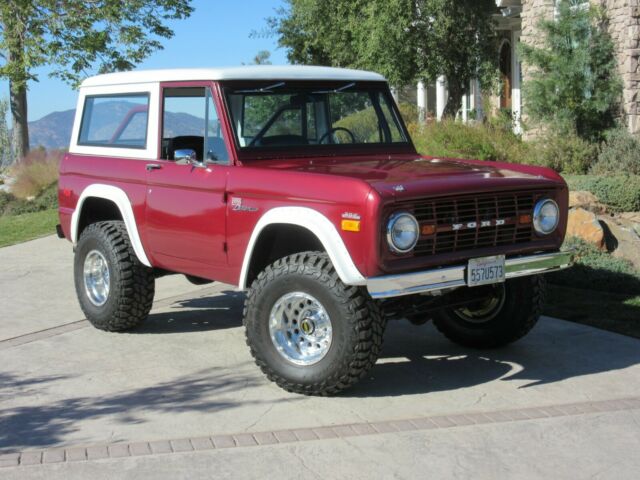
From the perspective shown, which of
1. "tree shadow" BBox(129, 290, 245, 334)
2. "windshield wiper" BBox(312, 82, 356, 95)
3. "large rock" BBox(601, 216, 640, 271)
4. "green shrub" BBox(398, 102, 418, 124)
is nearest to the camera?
"windshield wiper" BBox(312, 82, 356, 95)

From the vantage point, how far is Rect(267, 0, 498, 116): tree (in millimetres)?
20781

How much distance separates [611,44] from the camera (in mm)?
16516

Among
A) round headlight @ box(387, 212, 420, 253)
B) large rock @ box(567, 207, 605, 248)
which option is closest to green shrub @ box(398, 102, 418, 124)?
large rock @ box(567, 207, 605, 248)

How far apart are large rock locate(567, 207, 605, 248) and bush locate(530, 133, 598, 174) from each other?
4.49 meters

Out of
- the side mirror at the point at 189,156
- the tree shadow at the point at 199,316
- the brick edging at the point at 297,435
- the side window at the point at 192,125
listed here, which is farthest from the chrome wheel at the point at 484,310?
the side mirror at the point at 189,156

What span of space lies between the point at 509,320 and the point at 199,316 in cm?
296

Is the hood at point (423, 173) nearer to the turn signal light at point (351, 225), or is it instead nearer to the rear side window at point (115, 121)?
the turn signal light at point (351, 225)

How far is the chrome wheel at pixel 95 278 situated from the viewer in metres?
7.87

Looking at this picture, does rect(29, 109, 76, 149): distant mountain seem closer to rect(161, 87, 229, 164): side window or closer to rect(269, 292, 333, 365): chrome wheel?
rect(161, 87, 229, 164): side window

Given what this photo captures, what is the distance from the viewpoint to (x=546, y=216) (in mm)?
6395

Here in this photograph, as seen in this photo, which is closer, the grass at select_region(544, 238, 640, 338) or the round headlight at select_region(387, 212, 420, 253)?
the round headlight at select_region(387, 212, 420, 253)

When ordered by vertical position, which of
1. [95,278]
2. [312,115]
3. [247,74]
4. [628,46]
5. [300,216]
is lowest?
[95,278]

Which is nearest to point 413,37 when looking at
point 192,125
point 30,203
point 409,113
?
point 409,113

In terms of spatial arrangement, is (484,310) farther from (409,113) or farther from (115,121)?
(409,113)
